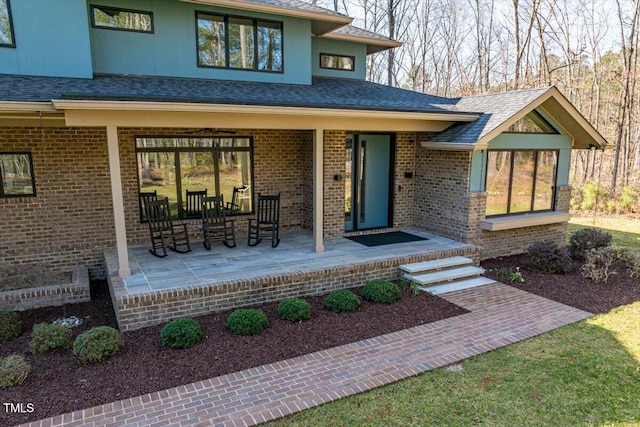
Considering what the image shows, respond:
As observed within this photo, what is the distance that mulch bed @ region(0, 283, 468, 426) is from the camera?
411 centimetres

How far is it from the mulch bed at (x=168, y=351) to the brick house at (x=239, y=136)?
5.22ft

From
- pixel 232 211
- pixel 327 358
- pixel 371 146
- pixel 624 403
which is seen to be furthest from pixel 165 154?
pixel 624 403

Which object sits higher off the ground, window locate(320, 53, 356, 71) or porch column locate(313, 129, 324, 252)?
window locate(320, 53, 356, 71)

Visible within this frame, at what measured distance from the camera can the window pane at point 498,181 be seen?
8.64 meters

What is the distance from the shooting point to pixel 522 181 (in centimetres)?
919

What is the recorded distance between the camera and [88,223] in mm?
7695

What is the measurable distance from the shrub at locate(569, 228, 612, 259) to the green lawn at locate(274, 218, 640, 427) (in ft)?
12.2

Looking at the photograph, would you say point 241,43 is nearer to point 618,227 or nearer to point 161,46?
point 161,46

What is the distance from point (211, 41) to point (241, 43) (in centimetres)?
64

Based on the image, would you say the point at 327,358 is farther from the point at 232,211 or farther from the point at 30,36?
the point at 30,36

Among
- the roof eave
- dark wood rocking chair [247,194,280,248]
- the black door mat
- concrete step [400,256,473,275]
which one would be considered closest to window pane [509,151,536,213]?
concrete step [400,256,473,275]

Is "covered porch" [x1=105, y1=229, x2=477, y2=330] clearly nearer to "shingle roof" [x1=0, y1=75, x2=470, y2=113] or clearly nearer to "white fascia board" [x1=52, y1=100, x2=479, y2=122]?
"white fascia board" [x1=52, y1=100, x2=479, y2=122]

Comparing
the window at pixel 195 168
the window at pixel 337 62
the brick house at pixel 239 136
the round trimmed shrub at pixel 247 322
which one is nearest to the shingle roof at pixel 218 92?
the brick house at pixel 239 136

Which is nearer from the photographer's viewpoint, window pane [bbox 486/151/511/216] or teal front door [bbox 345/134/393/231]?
window pane [bbox 486/151/511/216]
